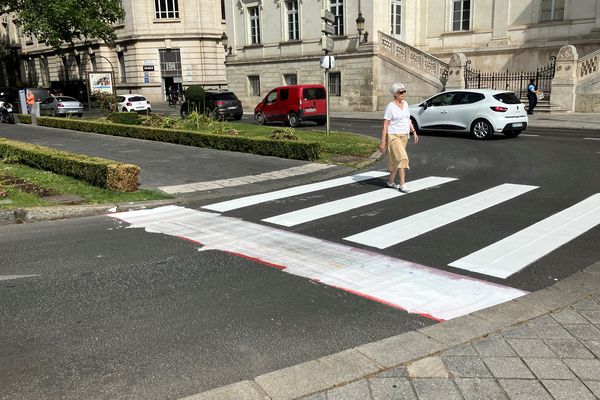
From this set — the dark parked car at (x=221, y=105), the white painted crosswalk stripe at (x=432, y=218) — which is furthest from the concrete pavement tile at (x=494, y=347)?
the dark parked car at (x=221, y=105)

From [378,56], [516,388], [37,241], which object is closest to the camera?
[516,388]

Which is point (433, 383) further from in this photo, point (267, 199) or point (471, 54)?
point (471, 54)

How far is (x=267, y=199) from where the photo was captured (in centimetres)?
878

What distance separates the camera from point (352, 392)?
10.1 feet

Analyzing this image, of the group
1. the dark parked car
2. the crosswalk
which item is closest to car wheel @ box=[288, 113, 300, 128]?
the dark parked car

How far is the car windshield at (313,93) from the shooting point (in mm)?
23156

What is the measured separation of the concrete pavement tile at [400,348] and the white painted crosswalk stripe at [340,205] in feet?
11.4

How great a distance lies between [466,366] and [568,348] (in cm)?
77

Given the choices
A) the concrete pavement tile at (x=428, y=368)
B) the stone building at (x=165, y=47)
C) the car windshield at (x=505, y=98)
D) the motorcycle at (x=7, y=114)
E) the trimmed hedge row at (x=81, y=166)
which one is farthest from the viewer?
the stone building at (x=165, y=47)

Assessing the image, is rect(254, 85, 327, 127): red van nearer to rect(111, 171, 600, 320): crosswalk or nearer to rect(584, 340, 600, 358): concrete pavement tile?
rect(111, 171, 600, 320): crosswalk

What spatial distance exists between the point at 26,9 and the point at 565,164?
44617 mm

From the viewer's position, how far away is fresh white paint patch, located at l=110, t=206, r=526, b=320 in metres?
4.46

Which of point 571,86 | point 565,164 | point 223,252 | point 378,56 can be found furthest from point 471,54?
point 223,252

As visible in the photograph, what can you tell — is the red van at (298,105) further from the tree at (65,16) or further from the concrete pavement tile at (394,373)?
the tree at (65,16)
